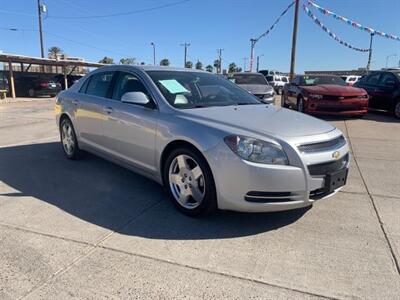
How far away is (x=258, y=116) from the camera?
12.7 ft

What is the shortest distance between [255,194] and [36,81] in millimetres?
26350

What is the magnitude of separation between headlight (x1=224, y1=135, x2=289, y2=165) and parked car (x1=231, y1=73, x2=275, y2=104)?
826cm

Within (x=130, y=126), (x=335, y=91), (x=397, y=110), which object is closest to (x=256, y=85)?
(x=335, y=91)

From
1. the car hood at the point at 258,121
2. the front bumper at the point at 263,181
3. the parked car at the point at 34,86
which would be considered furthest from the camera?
the parked car at the point at 34,86

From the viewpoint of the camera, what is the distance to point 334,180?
11.3ft

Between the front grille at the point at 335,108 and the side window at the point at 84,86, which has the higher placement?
the side window at the point at 84,86

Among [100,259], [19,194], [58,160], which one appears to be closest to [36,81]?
[58,160]

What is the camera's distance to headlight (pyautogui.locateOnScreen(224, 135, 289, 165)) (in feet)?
10.5

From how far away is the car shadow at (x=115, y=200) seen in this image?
3.54 metres

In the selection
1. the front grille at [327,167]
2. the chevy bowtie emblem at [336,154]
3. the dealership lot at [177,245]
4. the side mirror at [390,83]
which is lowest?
the dealership lot at [177,245]

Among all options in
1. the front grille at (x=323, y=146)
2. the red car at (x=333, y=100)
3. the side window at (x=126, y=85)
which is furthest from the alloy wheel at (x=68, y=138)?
the red car at (x=333, y=100)

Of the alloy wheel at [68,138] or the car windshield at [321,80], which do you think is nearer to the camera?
the alloy wheel at [68,138]

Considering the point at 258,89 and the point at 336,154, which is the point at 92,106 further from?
the point at 258,89

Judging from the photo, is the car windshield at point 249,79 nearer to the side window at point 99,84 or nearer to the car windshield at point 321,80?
the car windshield at point 321,80
